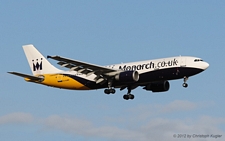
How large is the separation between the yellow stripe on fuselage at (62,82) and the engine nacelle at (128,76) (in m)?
5.39

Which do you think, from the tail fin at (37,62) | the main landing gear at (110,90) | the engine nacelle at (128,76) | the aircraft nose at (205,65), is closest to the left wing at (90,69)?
the main landing gear at (110,90)

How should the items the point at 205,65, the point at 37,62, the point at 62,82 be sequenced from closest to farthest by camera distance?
the point at 205,65 < the point at 62,82 < the point at 37,62

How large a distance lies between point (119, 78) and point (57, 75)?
9.07m

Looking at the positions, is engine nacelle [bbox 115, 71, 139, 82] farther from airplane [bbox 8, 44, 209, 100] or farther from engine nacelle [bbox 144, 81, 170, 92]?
engine nacelle [bbox 144, 81, 170, 92]

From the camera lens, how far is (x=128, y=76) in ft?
239

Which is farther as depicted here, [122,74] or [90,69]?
[90,69]

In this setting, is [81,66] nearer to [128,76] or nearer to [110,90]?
[110,90]

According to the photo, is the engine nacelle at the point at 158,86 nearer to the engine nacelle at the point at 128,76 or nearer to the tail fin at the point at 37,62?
the engine nacelle at the point at 128,76

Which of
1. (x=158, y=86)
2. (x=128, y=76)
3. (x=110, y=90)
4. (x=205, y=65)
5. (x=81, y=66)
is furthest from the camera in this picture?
(x=158, y=86)

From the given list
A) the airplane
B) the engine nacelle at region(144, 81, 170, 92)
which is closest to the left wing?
the airplane

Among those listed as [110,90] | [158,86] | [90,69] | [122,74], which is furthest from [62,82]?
[158,86]

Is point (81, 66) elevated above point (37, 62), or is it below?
below

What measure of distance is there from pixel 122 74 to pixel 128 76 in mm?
1111

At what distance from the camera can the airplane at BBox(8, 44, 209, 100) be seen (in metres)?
72.9
